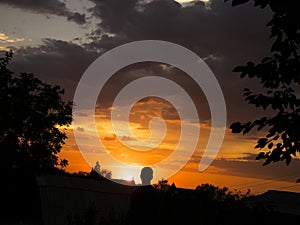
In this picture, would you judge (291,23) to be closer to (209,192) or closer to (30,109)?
(209,192)

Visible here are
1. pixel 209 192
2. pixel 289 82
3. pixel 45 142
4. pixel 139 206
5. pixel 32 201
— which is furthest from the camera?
pixel 45 142

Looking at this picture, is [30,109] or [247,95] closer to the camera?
[247,95]

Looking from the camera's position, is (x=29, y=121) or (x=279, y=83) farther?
(x=29, y=121)

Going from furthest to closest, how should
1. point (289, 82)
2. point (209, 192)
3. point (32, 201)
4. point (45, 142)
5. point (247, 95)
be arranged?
point (45, 142)
point (32, 201)
point (209, 192)
point (247, 95)
point (289, 82)

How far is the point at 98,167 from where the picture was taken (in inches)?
6358

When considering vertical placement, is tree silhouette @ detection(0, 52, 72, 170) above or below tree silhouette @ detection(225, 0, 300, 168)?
above

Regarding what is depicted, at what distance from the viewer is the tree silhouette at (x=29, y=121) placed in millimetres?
44719

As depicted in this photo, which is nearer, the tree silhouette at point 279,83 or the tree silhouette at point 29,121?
the tree silhouette at point 279,83

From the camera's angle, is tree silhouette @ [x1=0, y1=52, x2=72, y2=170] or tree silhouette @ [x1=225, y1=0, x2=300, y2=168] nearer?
tree silhouette @ [x1=225, y1=0, x2=300, y2=168]

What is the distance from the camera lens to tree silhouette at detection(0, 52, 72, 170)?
44719mm

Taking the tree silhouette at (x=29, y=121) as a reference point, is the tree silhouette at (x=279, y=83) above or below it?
below

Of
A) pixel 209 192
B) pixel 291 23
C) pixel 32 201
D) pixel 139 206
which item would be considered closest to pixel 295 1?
pixel 291 23

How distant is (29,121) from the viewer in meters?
47.0

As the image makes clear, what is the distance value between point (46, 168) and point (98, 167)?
11742 cm
